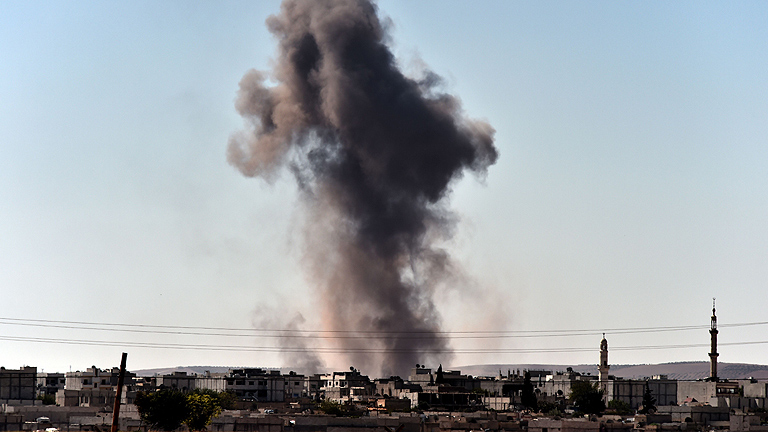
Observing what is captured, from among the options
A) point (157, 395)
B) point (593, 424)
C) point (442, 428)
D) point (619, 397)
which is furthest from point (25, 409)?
point (619, 397)

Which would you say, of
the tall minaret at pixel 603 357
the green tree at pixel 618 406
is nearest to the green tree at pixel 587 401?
the green tree at pixel 618 406

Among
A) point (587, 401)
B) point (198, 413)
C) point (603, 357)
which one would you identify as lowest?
point (198, 413)

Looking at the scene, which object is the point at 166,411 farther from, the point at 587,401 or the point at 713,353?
the point at 713,353

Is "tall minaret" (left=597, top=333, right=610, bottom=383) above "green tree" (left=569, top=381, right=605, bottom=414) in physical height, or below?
above

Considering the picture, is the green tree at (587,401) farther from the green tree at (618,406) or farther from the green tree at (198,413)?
the green tree at (198,413)

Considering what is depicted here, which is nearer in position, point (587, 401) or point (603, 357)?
point (587, 401)

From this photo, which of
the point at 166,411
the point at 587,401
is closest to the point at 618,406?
the point at 587,401

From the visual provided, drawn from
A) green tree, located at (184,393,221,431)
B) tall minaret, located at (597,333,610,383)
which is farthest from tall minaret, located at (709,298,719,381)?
green tree, located at (184,393,221,431)

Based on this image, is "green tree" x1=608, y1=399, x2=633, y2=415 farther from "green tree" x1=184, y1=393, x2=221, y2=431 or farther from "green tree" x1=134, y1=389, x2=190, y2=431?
"green tree" x1=134, y1=389, x2=190, y2=431

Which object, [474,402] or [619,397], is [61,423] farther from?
[619,397]

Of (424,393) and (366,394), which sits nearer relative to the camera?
(424,393)

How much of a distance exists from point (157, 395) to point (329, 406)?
78.0 ft

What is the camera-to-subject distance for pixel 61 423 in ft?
227

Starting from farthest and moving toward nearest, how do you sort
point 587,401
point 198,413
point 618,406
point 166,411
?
1. point 618,406
2. point 587,401
3. point 198,413
4. point 166,411
